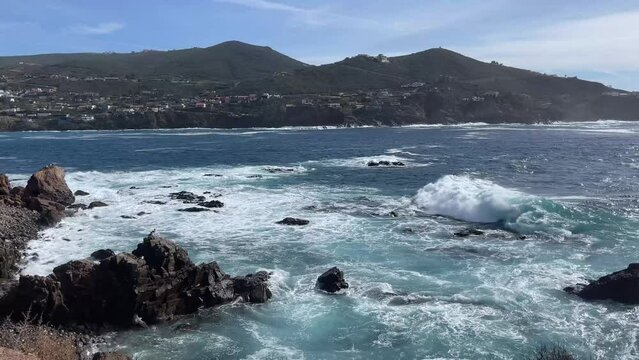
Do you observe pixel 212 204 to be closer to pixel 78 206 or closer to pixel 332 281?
pixel 78 206

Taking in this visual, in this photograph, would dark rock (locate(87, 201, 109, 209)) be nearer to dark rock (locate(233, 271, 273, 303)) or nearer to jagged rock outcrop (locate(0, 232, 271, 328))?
jagged rock outcrop (locate(0, 232, 271, 328))

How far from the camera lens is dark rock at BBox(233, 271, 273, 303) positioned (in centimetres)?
2105

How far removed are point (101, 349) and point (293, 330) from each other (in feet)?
18.8

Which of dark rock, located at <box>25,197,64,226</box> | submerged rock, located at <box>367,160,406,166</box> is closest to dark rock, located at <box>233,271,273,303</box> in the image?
dark rock, located at <box>25,197,64,226</box>

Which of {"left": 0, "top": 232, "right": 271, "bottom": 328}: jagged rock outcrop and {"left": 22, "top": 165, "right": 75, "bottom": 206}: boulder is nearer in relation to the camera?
{"left": 0, "top": 232, "right": 271, "bottom": 328}: jagged rock outcrop

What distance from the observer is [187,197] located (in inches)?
1591

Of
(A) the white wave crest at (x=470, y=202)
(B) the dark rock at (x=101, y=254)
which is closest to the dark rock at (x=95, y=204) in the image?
(B) the dark rock at (x=101, y=254)

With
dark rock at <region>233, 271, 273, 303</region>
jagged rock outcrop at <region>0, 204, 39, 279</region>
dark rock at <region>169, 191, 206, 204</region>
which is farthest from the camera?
dark rock at <region>169, 191, 206, 204</region>

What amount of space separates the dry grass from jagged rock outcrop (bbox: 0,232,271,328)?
92cm

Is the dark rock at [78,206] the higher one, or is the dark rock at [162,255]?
the dark rock at [162,255]

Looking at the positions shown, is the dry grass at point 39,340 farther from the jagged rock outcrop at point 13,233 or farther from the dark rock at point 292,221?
the dark rock at point 292,221

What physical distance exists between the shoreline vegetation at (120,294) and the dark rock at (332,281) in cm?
4

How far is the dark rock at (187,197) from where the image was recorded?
39441 millimetres

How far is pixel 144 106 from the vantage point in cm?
14700
